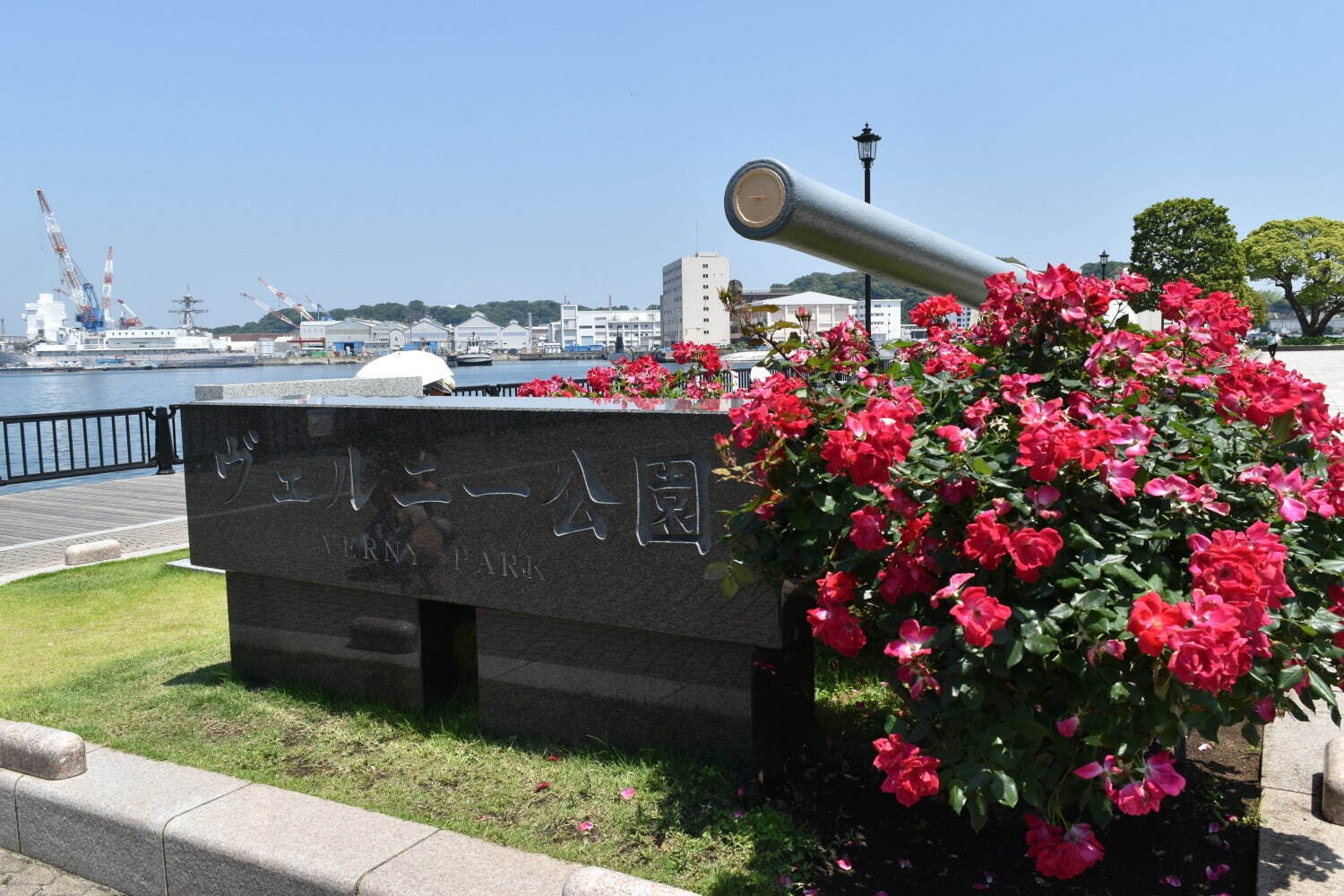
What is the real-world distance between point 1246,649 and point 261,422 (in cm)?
406

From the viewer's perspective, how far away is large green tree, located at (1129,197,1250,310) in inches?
1944

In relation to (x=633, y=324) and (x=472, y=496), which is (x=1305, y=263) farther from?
(x=633, y=324)

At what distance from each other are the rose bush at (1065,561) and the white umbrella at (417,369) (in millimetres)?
4824

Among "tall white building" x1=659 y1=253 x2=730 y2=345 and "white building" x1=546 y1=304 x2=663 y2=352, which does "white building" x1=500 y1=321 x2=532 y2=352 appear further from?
"tall white building" x1=659 y1=253 x2=730 y2=345

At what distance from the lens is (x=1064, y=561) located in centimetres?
245

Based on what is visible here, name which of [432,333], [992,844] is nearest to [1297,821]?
[992,844]

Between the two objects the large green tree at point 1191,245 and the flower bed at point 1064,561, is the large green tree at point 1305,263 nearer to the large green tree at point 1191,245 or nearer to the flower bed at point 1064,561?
the large green tree at point 1191,245

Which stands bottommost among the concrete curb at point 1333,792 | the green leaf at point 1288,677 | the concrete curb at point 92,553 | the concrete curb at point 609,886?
the concrete curb at point 92,553

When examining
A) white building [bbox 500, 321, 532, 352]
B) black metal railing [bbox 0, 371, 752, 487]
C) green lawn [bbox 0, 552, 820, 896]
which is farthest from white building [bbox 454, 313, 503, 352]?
green lawn [bbox 0, 552, 820, 896]

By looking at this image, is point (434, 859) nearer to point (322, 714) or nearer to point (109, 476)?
point (322, 714)

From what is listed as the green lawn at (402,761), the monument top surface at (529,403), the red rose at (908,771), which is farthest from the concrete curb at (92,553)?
the red rose at (908,771)

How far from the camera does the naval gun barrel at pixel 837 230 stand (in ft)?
10.3

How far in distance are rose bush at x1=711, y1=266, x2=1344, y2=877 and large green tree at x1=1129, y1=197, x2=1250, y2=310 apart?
2007 inches

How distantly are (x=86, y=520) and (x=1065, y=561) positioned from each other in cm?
1129
